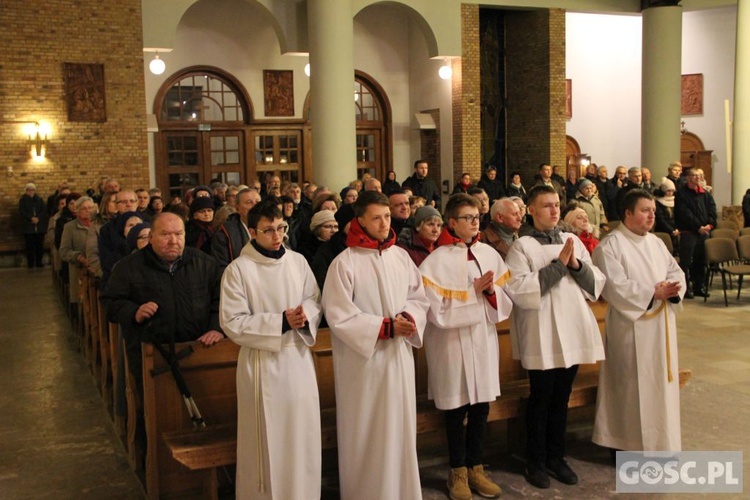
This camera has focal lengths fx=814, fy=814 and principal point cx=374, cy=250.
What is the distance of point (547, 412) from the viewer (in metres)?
4.96

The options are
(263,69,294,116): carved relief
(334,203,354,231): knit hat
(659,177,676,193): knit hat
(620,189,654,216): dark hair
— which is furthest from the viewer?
(263,69,294,116): carved relief

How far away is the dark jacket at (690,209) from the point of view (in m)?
11.6

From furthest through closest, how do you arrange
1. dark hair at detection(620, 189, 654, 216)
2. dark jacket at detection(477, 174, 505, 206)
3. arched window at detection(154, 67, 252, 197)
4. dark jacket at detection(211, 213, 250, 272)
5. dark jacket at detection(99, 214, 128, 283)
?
arched window at detection(154, 67, 252, 197), dark jacket at detection(477, 174, 505, 206), dark jacket at detection(99, 214, 128, 283), dark jacket at detection(211, 213, 250, 272), dark hair at detection(620, 189, 654, 216)

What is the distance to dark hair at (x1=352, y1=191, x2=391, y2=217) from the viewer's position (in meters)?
4.26

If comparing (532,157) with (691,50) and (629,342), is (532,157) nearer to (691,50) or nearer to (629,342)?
(691,50)

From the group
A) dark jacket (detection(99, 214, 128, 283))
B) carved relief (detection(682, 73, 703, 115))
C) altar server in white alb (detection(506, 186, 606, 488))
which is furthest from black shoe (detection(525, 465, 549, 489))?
carved relief (detection(682, 73, 703, 115))

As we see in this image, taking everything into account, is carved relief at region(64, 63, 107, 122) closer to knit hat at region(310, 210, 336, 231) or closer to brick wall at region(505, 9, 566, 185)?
brick wall at region(505, 9, 566, 185)

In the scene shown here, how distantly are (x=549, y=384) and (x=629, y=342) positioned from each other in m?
0.59

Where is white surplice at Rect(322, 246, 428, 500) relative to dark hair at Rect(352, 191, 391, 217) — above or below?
below

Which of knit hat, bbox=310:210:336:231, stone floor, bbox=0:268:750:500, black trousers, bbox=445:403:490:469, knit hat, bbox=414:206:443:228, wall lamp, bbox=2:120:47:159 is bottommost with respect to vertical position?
stone floor, bbox=0:268:750:500

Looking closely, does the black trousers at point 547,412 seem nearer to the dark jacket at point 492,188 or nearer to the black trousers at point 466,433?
the black trousers at point 466,433

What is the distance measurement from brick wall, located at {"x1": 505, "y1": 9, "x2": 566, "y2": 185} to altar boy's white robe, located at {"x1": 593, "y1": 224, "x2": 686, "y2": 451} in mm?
14845

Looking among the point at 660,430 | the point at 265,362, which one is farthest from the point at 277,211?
the point at 660,430

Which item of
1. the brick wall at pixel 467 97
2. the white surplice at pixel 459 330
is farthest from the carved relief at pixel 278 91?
the white surplice at pixel 459 330
